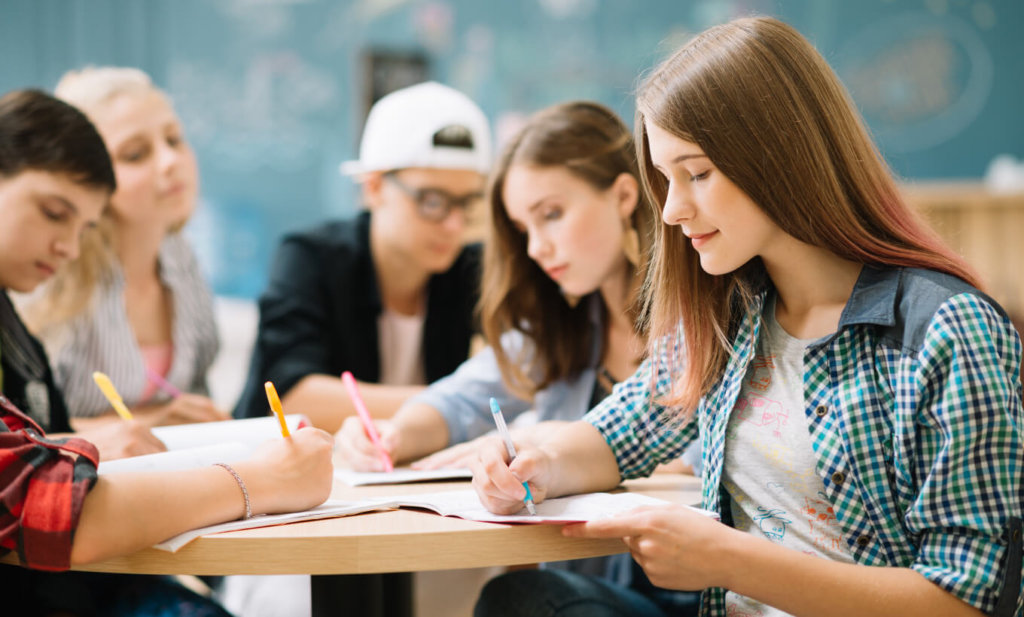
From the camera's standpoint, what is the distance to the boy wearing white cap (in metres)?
2.25

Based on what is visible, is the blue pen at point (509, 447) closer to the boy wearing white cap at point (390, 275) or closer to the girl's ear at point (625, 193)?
the girl's ear at point (625, 193)

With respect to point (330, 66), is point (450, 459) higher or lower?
lower

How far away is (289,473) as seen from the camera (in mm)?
1068

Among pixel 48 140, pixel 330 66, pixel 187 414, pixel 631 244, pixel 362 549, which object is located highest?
pixel 330 66

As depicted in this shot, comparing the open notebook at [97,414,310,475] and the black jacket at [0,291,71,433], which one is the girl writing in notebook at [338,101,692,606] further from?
the black jacket at [0,291,71,433]

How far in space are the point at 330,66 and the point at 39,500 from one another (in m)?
3.50

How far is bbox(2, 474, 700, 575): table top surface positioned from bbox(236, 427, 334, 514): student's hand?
53 mm

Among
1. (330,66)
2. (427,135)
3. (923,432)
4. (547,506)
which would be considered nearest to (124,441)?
(547,506)

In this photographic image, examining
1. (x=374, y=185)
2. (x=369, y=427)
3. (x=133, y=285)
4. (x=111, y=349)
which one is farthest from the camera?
(x=374, y=185)

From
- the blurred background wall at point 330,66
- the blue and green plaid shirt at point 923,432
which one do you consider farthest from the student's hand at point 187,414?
the blurred background wall at point 330,66

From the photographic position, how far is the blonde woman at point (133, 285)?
6.67 ft

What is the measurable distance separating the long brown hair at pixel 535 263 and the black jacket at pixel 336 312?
0.64 metres

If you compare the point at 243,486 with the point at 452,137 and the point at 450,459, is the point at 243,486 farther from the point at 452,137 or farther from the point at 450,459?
the point at 452,137

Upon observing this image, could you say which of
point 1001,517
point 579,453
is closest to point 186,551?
point 579,453
